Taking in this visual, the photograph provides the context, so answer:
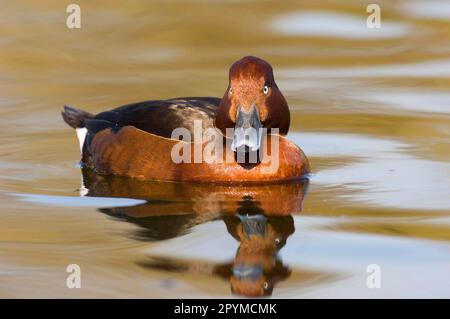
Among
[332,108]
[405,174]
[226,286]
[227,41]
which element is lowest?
[226,286]

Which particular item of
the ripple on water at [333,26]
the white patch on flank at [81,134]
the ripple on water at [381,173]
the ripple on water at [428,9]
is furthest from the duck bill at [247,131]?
the ripple on water at [428,9]

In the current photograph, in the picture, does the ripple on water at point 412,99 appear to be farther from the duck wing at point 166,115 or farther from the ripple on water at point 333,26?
the duck wing at point 166,115

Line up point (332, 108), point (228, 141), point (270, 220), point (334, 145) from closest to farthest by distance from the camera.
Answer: point (270, 220), point (228, 141), point (334, 145), point (332, 108)

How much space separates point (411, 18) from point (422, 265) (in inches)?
349

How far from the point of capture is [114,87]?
1331 centimetres

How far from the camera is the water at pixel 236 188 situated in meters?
7.19

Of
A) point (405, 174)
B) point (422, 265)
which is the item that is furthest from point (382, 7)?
point (422, 265)

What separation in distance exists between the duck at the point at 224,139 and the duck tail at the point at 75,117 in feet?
3.23

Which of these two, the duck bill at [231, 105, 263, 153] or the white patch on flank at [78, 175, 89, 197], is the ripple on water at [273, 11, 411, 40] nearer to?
the duck bill at [231, 105, 263, 153]

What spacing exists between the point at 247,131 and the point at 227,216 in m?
0.98

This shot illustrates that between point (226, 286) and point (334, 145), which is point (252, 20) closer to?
point (334, 145)

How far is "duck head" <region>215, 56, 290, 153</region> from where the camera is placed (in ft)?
30.5

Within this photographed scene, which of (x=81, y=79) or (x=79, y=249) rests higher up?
(x=81, y=79)

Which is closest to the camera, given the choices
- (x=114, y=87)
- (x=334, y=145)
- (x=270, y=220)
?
(x=270, y=220)
